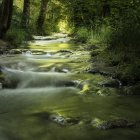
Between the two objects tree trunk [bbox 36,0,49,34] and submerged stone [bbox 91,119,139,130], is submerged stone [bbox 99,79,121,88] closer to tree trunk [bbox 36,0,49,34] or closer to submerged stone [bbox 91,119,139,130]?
submerged stone [bbox 91,119,139,130]

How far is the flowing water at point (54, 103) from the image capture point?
18.0ft

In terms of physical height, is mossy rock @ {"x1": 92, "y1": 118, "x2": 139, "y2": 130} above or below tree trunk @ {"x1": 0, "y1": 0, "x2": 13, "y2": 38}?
below

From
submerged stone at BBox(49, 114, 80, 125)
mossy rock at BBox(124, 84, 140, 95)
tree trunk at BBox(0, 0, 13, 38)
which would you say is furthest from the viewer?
tree trunk at BBox(0, 0, 13, 38)

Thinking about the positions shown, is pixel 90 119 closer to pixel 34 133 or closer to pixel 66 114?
pixel 66 114

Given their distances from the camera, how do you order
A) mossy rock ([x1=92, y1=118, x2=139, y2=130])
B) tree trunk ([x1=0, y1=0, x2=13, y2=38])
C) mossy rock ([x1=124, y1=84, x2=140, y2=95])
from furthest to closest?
tree trunk ([x1=0, y1=0, x2=13, y2=38]) < mossy rock ([x1=124, y1=84, x2=140, y2=95]) < mossy rock ([x1=92, y1=118, x2=139, y2=130])

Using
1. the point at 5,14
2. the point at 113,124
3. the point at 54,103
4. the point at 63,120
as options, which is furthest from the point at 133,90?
the point at 5,14

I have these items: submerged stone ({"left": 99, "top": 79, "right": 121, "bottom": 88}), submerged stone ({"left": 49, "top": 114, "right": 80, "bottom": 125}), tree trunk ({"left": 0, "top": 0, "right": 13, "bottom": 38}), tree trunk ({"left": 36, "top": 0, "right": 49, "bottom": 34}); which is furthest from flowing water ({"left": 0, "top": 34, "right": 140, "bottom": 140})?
tree trunk ({"left": 36, "top": 0, "right": 49, "bottom": 34})

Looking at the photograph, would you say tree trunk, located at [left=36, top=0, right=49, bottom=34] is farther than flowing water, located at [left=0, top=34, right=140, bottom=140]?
Yes

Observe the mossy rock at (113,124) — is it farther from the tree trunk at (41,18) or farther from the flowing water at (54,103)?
the tree trunk at (41,18)

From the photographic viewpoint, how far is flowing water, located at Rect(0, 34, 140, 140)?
549cm

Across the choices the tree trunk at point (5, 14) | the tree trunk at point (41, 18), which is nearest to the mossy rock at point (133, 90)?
the tree trunk at point (5, 14)

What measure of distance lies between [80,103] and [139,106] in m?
1.12

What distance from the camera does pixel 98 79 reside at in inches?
365

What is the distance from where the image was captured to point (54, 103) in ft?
24.0
